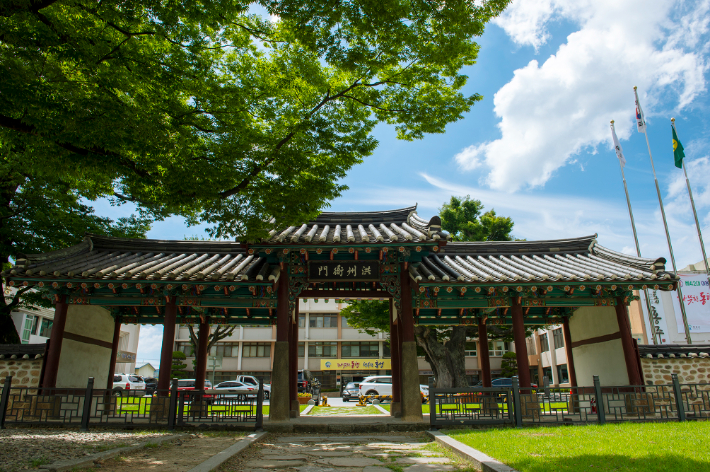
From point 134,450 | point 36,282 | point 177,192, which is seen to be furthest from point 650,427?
point 36,282

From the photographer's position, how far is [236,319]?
15.3 meters

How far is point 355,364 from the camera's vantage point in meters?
43.2

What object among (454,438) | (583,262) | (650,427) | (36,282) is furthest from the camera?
(583,262)

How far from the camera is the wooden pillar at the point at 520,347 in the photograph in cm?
1132

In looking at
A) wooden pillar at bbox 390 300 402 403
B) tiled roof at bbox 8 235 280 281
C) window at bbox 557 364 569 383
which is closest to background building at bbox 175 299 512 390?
window at bbox 557 364 569 383

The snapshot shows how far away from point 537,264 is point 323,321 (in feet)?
112

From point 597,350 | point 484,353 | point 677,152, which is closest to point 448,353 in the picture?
point 484,353

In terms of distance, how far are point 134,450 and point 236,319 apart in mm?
8149

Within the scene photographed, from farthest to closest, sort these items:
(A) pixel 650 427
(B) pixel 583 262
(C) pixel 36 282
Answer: (B) pixel 583 262 < (C) pixel 36 282 < (A) pixel 650 427

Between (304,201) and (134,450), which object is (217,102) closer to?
(304,201)

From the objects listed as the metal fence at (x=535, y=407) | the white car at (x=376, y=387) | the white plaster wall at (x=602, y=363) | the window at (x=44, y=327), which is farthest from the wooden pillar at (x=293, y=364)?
the window at (x=44, y=327)

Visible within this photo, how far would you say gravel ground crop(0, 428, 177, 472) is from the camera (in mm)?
5879

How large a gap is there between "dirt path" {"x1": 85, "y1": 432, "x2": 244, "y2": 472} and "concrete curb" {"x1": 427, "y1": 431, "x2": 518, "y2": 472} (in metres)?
3.90

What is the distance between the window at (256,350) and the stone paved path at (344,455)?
36.1 meters
